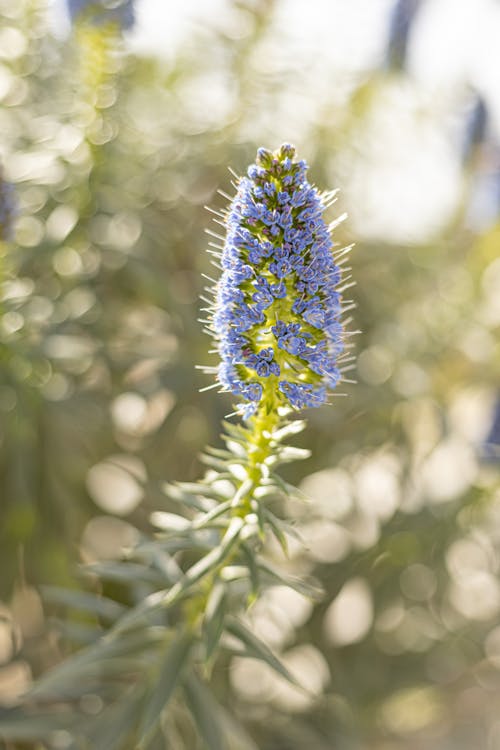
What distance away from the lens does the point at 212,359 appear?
1.37 meters

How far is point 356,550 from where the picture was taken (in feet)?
5.12

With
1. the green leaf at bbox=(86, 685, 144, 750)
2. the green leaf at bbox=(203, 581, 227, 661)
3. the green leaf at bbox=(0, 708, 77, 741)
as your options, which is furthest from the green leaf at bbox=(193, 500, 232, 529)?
the green leaf at bbox=(0, 708, 77, 741)

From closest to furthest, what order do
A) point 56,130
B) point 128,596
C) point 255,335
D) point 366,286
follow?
point 255,335, point 56,130, point 128,596, point 366,286

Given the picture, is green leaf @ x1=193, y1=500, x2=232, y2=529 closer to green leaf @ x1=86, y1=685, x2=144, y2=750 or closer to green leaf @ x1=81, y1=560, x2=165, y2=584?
green leaf @ x1=81, y1=560, x2=165, y2=584

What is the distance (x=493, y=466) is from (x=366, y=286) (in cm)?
46

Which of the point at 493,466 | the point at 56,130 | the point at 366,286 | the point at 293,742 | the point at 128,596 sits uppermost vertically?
the point at 56,130

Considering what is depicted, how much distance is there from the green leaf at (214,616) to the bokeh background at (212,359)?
452mm

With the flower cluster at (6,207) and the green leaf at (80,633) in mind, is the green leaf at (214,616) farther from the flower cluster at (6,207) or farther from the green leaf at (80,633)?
the flower cluster at (6,207)

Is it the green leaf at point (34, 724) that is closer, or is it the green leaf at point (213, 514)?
the green leaf at point (213, 514)

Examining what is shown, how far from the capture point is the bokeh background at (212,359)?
1.28 m

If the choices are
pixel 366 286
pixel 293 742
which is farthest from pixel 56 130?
pixel 293 742

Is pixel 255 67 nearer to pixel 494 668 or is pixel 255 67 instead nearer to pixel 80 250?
pixel 80 250

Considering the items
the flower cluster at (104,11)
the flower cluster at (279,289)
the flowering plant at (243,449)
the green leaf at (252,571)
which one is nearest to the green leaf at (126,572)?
the flowering plant at (243,449)

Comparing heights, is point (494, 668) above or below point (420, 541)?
below
